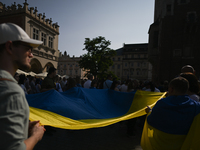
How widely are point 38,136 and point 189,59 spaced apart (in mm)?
28632

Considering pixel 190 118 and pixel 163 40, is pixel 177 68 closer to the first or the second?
pixel 163 40

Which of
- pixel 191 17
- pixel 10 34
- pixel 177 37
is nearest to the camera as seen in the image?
pixel 10 34

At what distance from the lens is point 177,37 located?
25.3 metres

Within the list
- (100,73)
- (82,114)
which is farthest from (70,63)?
(82,114)

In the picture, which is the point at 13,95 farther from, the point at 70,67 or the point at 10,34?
the point at 70,67

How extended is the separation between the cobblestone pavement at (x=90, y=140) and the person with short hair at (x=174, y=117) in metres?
2.65

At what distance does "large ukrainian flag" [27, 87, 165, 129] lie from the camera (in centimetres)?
360

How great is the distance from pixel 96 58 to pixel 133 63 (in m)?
44.4

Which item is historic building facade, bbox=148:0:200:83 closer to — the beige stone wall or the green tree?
the green tree

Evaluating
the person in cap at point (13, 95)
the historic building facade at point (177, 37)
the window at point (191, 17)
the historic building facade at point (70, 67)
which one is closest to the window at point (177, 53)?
the historic building facade at point (177, 37)

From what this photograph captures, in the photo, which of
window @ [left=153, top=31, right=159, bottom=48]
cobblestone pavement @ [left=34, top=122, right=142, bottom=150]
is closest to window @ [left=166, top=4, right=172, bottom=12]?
window @ [left=153, top=31, right=159, bottom=48]

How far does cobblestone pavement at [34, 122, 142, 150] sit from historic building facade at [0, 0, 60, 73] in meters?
22.0

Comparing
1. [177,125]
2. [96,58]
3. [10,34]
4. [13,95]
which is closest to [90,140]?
[177,125]

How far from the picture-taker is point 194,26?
80.1ft
